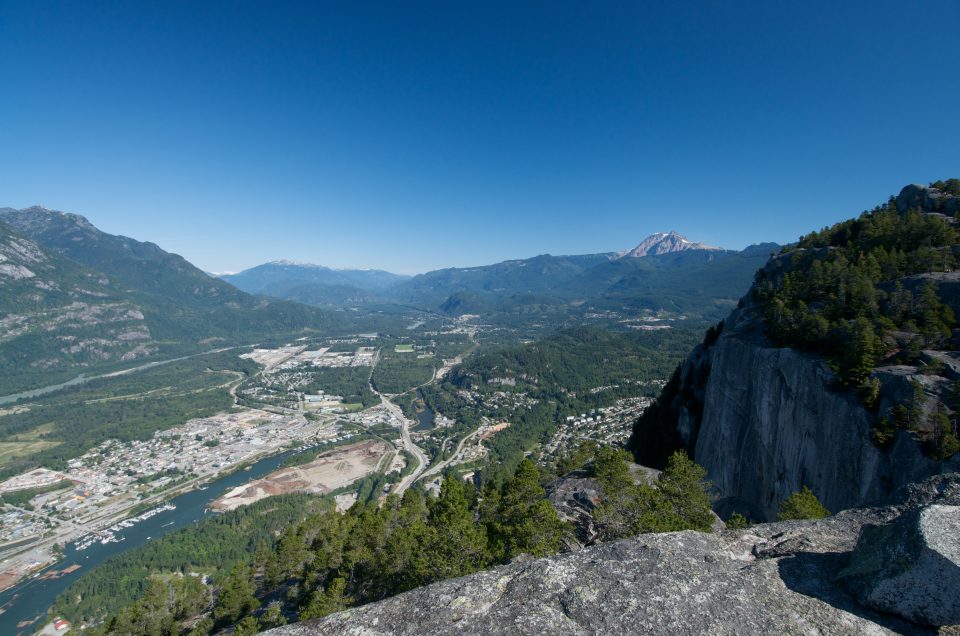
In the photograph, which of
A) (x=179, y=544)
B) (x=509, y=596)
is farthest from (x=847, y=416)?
(x=179, y=544)

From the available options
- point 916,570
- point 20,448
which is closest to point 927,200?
point 916,570

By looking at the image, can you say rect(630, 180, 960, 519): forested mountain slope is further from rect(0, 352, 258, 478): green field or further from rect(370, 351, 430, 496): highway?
rect(0, 352, 258, 478): green field

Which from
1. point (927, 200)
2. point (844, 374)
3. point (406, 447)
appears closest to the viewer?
point (844, 374)

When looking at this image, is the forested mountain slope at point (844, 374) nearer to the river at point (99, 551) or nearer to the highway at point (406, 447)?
the highway at point (406, 447)

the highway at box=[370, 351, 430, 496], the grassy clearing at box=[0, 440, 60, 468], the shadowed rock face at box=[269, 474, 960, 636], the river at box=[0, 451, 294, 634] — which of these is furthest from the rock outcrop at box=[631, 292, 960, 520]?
the grassy clearing at box=[0, 440, 60, 468]

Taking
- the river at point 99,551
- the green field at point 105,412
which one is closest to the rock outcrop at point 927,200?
the river at point 99,551

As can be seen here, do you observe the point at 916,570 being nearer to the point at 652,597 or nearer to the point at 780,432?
the point at 652,597
